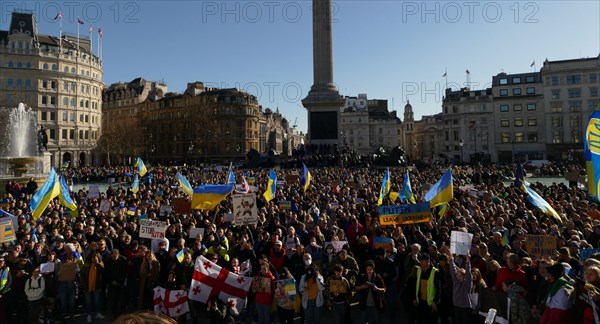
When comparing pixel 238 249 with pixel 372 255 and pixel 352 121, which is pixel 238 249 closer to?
pixel 372 255

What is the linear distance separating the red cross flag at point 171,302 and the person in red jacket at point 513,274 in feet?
20.4

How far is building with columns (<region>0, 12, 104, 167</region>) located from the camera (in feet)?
262

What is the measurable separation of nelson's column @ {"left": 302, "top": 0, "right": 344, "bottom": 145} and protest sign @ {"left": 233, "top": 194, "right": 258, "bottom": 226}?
45.4m

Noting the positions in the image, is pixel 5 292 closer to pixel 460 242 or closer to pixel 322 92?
pixel 460 242

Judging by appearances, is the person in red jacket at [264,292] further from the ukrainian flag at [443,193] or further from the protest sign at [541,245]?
the ukrainian flag at [443,193]

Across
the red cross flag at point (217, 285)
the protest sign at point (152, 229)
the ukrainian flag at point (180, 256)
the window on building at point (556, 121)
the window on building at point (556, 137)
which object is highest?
the window on building at point (556, 121)

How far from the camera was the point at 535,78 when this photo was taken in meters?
89.2

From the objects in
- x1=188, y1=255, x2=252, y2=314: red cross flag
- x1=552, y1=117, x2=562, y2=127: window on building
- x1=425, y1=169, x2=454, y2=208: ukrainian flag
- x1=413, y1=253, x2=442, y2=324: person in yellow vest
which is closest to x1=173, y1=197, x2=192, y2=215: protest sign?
x1=188, y1=255, x2=252, y2=314: red cross flag

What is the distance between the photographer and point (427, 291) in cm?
832

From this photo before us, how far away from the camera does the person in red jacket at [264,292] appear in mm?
8539

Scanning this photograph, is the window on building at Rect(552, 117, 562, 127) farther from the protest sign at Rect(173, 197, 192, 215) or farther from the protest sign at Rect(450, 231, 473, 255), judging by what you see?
the protest sign at Rect(450, 231, 473, 255)

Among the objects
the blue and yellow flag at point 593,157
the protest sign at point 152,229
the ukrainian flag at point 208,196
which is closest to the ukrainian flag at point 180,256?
the protest sign at point 152,229

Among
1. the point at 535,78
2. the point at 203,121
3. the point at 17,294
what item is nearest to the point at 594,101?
the point at 535,78

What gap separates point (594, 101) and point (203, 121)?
7931 cm
